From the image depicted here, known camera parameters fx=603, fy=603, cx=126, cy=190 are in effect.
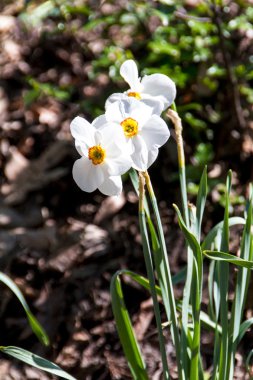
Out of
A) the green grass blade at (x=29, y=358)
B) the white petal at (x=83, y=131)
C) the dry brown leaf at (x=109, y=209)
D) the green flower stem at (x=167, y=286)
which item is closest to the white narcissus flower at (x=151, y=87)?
the white petal at (x=83, y=131)

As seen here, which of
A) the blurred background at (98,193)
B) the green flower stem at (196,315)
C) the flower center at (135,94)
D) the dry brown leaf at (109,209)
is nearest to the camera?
the flower center at (135,94)

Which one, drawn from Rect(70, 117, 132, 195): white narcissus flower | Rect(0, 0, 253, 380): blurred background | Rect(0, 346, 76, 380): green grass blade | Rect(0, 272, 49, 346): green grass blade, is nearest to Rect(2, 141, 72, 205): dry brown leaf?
Rect(0, 0, 253, 380): blurred background

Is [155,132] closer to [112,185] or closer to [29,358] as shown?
[112,185]

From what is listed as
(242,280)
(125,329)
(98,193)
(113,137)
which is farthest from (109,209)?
(113,137)

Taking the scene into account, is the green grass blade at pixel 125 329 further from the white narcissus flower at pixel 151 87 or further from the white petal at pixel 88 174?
the white narcissus flower at pixel 151 87

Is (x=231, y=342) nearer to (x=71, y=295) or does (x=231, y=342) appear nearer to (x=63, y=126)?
(x=71, y=295)

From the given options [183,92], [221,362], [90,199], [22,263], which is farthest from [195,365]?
[183,92]

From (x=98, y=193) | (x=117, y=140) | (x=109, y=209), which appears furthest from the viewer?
(x=98, y=193)

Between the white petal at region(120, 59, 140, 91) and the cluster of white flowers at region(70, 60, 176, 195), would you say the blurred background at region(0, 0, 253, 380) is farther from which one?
the cluster of white flowers at region(70, 60, 176, 195)
